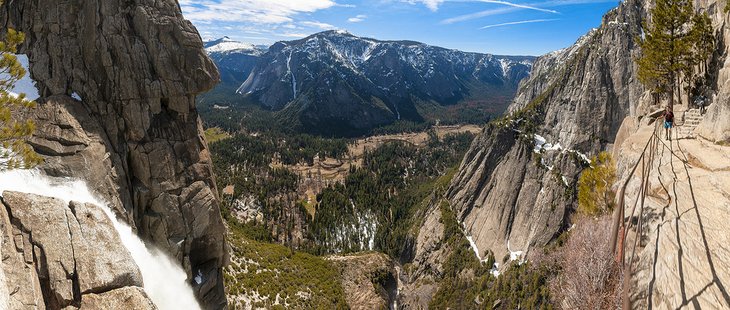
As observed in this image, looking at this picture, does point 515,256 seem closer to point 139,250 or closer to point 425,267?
point 425,267

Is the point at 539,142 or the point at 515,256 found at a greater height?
the point at 539,142

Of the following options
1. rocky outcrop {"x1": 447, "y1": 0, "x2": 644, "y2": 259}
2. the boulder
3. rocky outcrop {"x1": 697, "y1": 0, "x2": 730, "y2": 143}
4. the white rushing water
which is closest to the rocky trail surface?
rocky outcrop {"x1": 697, "y1": 0, "x2": 730, "y2": 143}

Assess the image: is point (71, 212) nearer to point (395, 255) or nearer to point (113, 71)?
point (113, 71)

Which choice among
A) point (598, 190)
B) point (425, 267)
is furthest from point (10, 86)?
point (425, 267)

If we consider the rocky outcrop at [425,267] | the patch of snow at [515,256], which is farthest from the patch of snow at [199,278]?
the patch of snow at [515,256]

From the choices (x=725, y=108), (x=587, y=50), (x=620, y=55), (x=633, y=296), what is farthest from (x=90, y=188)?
(x=587, y=50)

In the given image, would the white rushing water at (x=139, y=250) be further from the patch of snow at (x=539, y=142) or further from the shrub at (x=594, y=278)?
the patch of snow at (x=539, y=142)
